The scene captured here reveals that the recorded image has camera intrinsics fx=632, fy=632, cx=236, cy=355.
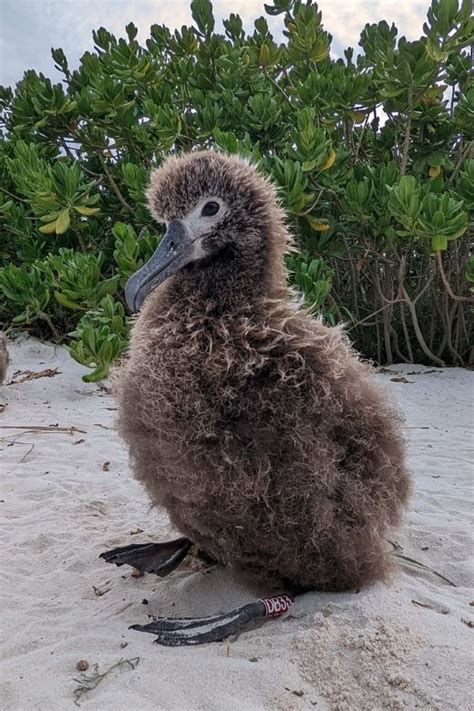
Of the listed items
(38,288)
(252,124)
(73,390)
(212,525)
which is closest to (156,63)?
(252,124)

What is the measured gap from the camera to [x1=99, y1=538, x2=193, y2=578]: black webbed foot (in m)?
2.57

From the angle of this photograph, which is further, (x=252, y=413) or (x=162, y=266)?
(x=162, y=266)

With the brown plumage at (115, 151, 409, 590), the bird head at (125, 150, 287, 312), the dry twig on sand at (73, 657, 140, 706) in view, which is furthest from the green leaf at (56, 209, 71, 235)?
the dry twig on sand at (73, 657, 140, 706)

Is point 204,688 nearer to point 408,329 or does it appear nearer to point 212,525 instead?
point 212,525

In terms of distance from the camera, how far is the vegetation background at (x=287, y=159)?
5.61m

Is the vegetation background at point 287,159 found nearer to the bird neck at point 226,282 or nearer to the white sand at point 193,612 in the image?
the white sand at point 193,612

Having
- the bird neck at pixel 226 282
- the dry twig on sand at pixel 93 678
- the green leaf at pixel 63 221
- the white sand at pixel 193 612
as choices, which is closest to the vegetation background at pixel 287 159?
the green leaf at pixel 63 221

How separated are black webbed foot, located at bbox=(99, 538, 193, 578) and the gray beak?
108 cm

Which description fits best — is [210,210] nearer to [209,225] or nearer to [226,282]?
[209,225]

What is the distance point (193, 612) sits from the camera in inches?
95.6

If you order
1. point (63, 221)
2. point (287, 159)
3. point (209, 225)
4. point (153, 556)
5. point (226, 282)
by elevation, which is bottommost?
point (153, 556)

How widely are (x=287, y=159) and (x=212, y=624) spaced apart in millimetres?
4555

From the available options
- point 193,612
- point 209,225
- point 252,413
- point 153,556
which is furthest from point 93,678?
point 209,225

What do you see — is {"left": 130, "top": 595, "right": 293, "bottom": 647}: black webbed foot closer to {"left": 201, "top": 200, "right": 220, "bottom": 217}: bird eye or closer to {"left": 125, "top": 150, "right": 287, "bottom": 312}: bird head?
{"left": 125, "top": 150, "right": 287, "bottom": 312}: bird head
